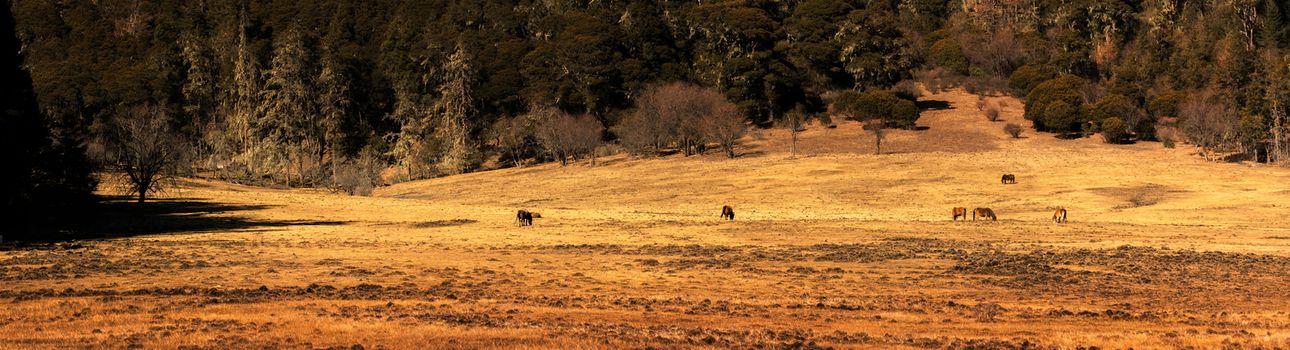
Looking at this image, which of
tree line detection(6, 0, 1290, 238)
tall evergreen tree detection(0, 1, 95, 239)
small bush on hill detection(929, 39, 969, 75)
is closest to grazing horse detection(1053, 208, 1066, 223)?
tall evergreen tree detection(0, 1, 95, 239)

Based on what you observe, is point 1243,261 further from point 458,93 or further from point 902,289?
point 458,93

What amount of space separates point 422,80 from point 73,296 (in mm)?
111434

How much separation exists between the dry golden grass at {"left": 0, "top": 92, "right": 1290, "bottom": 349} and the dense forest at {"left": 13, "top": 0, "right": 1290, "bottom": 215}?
37406mm

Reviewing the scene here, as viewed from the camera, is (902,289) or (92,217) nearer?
(902,289)

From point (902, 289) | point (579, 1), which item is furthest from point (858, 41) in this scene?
point (902, 289)

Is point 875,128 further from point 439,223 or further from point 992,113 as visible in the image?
point 439,223

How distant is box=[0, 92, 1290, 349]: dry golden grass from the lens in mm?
20094

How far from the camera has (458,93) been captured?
124188 millimetres

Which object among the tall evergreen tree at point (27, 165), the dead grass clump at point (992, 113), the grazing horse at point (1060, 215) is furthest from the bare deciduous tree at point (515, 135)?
the grazing horse at point (1060, 215)

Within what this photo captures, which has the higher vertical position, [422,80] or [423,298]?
[422,80]

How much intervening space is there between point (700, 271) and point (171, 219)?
3602cm

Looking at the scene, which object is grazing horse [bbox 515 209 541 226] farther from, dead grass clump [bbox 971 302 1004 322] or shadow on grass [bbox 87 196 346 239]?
dead grass clump [bbox 971 302 1004 322]

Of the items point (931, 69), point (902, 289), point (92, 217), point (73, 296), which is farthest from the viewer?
point (931, 69)

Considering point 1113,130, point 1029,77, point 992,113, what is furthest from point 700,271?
point 1029,77
